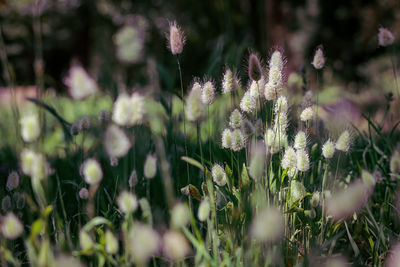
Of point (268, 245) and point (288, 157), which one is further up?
point (288, 157)

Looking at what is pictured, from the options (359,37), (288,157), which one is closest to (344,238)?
(288,157)

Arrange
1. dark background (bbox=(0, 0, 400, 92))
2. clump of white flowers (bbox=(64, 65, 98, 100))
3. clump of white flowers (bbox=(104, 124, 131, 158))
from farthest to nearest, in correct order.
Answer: dark background (bbox=(0, 0, 400, 92)), clump of white flowers (bbox=(64, 65, 98, 100)), clump of white flowers (bbox=(104, 124, 131, 158))

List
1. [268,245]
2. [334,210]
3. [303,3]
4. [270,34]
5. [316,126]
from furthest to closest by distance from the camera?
[303,3], [270,34], [316,126], [334,210], [268,245]

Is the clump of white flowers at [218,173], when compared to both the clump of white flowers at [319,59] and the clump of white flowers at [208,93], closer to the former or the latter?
the clump of white flowers at [208,93]

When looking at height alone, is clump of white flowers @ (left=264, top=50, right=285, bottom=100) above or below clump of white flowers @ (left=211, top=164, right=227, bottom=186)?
above

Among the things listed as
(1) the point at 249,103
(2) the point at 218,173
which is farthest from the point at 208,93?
(2) the point at 218,173

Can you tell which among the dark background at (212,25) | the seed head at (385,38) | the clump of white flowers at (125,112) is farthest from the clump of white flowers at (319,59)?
the dark background at (212,25)

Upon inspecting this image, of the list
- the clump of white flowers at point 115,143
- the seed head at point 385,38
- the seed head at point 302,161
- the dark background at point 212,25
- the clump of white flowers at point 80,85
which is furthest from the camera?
the dark background at point 212,25

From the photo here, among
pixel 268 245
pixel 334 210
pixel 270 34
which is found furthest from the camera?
pixel 270 34

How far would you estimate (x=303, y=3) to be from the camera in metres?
9.31

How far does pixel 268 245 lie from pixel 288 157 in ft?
0.95

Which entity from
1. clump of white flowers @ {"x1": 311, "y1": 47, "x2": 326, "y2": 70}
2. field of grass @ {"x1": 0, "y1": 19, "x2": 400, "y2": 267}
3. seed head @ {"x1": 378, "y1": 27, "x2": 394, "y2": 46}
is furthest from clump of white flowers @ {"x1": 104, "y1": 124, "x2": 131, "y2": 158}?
seed head @ {"x1": 378, "y1": 27, "x2": 394, "y2": 46}

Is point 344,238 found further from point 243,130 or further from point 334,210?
point 243,130

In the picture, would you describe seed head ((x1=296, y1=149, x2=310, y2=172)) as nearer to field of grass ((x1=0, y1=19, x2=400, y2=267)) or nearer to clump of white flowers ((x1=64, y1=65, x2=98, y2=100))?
field of grass ((x1=0, y1=19, x2=400, y2=267))
